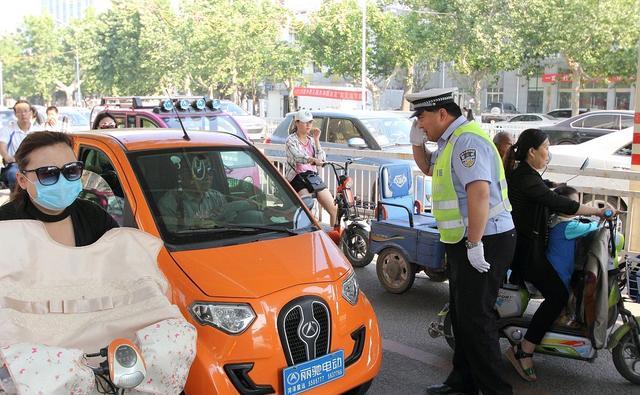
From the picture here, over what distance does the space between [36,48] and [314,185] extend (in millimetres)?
78269

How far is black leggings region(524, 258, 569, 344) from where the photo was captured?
4484mm

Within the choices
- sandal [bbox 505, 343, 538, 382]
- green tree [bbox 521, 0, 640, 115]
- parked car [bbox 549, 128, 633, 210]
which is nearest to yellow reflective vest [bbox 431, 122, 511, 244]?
sandal [bbox 505, 343, 538, 382]

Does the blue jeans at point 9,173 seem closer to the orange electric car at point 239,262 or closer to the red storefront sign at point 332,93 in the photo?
the orange electric car at point 239,262

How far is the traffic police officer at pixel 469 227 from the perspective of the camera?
3.84 meters

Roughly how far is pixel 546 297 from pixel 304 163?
13.4 ft

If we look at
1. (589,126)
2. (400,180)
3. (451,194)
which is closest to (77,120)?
(589,126)

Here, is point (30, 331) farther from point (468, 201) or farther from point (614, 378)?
point (614, 378)

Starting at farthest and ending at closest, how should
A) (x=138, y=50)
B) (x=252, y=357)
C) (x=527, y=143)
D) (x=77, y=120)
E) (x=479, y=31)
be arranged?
1. (x=138, y=50)
2. (x=479, y=31)
3. (x=77, y=120)
4. (x=527, y=143)
5. (x=252, y=357)

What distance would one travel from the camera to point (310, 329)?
142 inches

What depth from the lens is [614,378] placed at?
4766mm

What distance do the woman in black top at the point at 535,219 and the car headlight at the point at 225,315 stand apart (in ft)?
6.88

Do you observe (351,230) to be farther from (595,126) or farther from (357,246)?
(595,126)

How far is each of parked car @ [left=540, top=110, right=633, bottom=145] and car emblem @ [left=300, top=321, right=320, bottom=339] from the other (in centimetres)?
1627

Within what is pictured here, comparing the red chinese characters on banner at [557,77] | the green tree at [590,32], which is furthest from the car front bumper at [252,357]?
the red chinese characters on banner at [557,77]
